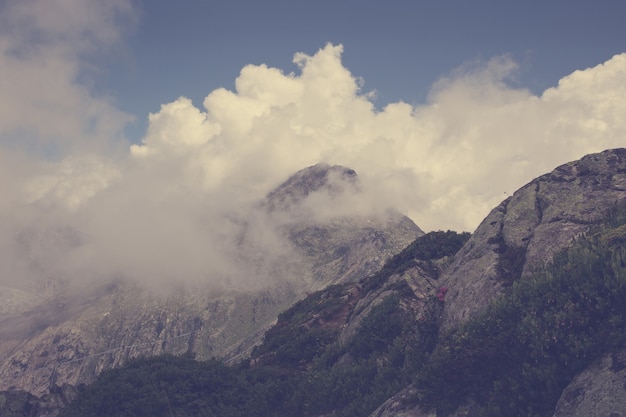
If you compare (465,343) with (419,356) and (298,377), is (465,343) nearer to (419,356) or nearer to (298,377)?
(419,356)

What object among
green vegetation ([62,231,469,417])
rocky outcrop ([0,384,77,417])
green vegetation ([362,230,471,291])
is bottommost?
green vegetation ([62,231,469,417])

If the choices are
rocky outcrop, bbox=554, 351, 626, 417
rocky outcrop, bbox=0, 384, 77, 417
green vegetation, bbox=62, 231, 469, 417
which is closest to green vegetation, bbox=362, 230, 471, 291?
green vegetation, bbox=62, 231, 469, 417

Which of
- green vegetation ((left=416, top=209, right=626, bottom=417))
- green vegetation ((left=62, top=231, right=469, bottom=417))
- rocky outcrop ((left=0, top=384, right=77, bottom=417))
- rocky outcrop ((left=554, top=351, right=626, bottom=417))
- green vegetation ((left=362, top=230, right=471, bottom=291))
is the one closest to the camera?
rocky outcrop ((left=554, top=351, right=626, bottom=417))

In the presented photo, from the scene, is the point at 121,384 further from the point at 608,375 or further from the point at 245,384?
the point at 608,375

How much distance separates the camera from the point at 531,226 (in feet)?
120

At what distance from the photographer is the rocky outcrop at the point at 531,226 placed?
3209cm

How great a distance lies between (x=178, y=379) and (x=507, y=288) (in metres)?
26.3

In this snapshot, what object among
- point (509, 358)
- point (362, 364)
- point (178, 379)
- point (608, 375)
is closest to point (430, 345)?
point (362, 364)

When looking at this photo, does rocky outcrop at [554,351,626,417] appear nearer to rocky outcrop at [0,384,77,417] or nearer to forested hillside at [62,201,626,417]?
forested hillside at [62,201,626,417]

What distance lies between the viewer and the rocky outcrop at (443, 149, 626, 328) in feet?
105

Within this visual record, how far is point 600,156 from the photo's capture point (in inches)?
1574

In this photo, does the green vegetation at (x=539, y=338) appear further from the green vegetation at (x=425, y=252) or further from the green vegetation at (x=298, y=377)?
the green vegetation at (x=425, y=252)

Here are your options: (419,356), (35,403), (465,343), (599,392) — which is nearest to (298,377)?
(419,356)

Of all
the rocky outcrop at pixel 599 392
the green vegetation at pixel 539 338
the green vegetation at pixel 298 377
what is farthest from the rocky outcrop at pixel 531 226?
the rocky outcrop at pixel 599 392
